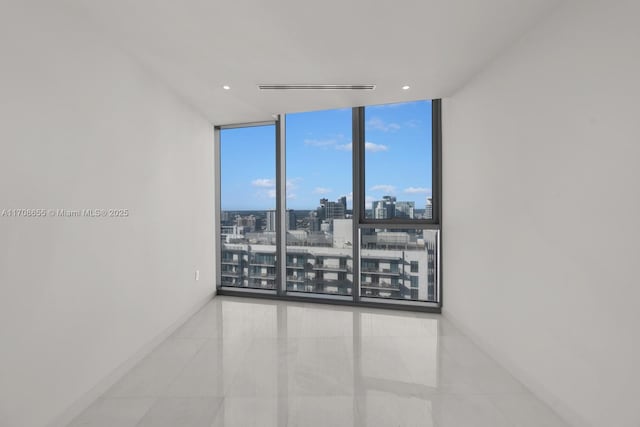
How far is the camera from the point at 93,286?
1.75m

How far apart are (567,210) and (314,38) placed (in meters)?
1.91

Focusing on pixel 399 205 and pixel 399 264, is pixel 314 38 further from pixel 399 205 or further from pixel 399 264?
pixel 399 264

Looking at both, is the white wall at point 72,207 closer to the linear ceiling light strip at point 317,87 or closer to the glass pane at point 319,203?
the linear ceiling light strip at point 317,87

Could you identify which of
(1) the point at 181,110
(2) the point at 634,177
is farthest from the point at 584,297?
(1) the point at 181,110

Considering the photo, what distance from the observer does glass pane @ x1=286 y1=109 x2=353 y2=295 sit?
3.50m

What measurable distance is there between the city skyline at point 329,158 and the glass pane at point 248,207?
0.05ft

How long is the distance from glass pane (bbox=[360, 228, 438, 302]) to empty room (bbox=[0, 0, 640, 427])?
5.1 inches

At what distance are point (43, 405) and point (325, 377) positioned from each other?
1.63 m

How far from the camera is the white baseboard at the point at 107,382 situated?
1.55 metres

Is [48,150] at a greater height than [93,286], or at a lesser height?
greater

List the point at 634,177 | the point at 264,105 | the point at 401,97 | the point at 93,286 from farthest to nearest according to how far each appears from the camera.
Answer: the point at 264,105, the point at 401,97, the point at 93,286, the point at 634,177

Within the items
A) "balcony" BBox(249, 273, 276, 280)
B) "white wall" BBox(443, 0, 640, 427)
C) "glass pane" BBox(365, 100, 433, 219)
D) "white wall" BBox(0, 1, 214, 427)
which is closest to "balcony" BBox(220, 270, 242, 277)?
"balcony" BBox(249, 273, 276, 280)

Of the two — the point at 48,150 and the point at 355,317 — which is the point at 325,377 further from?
the point at 48,150

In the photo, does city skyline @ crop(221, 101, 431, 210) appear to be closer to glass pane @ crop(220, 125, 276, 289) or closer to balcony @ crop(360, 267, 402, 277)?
glass pane @ crop(220, 125, 276, 289)
